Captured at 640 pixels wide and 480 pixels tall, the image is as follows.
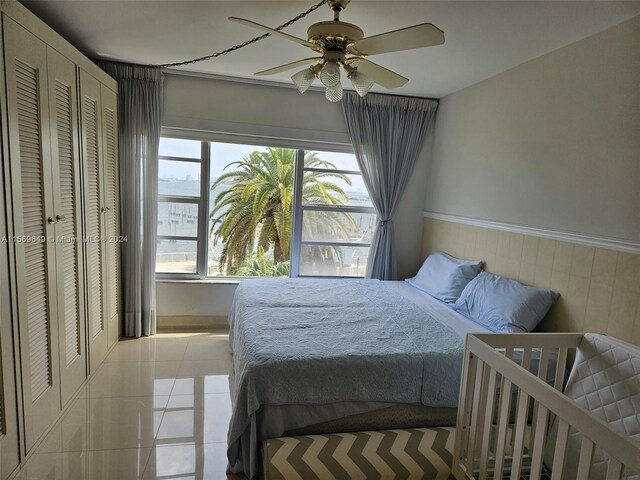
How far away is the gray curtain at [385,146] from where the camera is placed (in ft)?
12.5

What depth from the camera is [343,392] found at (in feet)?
6.14

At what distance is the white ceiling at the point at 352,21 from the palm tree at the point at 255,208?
1.98 metres

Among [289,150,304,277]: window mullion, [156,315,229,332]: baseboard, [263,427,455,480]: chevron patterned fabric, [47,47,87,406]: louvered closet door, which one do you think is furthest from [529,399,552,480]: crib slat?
[156,315,229,332]: baseboard

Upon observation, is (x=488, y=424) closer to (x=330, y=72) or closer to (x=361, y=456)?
(x=361, y=456)

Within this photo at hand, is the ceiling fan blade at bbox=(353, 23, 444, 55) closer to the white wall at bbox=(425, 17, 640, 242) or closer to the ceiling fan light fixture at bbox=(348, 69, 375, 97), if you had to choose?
the ceiling fan light fixture at bbox=(348, 69, 375, 97)

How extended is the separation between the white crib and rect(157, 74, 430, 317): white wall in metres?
2.63

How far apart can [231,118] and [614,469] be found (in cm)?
350

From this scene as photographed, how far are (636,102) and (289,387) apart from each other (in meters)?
2.21

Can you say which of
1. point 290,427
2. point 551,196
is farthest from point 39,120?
point 551,196

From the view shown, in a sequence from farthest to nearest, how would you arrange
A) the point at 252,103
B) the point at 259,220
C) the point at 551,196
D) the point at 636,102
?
the point at 259,220, the point at 252,103, the point at 551,196, the point at 636,102

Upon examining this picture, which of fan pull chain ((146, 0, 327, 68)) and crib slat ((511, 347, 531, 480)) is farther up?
fan pull chain ((146, 0, 327, 68))

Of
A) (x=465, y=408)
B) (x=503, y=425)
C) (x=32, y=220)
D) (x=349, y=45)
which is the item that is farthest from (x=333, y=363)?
(x=32, y=220)

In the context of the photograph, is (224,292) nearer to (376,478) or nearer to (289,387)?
(289,387)

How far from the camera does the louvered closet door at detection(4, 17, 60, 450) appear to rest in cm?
183
